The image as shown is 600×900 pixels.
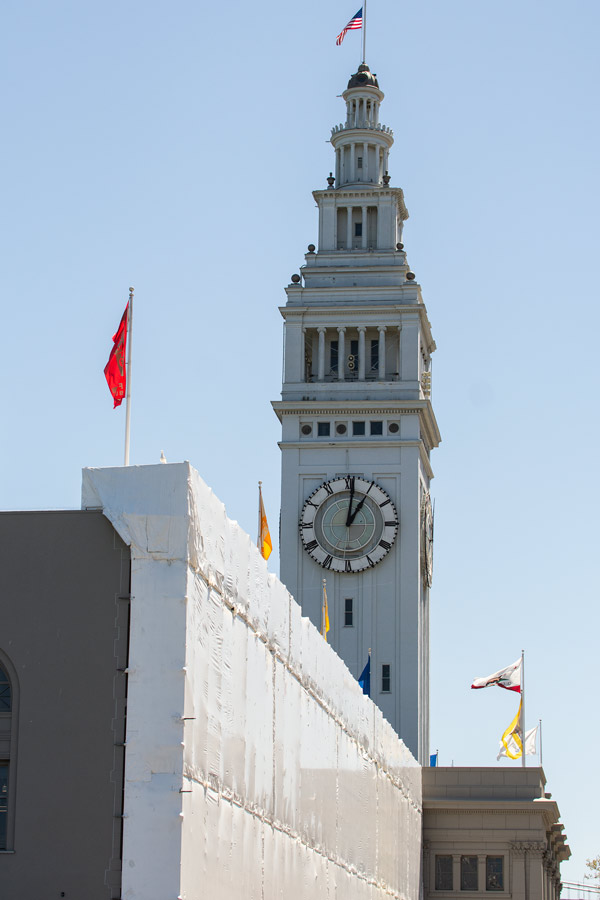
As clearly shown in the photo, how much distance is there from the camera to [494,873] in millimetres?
81312

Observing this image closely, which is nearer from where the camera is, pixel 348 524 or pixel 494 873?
pixel 494 873

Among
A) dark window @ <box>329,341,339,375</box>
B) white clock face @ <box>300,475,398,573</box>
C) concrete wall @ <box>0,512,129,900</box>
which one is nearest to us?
concrete wall @ <box>0,512,129,900</box>

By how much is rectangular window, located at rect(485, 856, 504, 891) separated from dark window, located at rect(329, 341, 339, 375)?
29.7 metres

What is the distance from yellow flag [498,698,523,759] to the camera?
87625 millimetres

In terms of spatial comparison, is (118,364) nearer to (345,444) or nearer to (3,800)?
(3,800)

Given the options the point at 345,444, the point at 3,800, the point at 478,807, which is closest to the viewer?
the point at 3,800

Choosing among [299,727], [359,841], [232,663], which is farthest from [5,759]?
[359,841]

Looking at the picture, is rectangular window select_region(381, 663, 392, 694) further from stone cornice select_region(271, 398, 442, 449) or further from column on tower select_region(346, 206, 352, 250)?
column on tower select_region(346, 206, 352, 250)

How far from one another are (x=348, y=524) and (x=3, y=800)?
65.0 meters

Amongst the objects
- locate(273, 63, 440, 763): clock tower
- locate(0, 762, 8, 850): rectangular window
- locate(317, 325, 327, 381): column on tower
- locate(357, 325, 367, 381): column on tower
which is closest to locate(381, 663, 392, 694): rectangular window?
locate(273, 63, 440, 763): clock tower

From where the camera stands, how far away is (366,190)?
100875 millimetres

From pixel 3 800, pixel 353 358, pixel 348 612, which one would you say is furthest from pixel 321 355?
pixel 3 800

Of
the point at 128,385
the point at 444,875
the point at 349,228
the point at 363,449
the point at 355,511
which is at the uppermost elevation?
the point at 349,228

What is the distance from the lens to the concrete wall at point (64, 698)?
94.1ft
